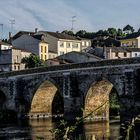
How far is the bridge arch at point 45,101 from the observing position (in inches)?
2277

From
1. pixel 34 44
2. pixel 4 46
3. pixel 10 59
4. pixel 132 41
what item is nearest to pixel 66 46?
pixel 34 44

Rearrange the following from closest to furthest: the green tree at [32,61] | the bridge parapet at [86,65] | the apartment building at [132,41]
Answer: the bridge parapet at [86,65] → the green tree at [32,61] → the apartment building at [132,41]

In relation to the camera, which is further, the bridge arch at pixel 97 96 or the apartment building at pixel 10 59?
the apartment building at pixel 10 59

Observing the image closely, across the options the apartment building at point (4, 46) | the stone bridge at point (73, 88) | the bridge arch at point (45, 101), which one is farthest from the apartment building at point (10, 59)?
the bridge arch at point (45, 101)

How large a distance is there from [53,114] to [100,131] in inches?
846

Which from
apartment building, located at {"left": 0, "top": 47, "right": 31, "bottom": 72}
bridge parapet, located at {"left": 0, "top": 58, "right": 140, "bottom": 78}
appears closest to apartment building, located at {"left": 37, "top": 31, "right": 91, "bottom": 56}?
apartment building, located at {"left": 0, "top": 47, "right": 31, "bottom": 72}

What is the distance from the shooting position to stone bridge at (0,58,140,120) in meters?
46.8

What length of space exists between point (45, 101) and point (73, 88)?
8729 mm

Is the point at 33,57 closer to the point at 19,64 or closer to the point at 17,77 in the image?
the point at 19,64

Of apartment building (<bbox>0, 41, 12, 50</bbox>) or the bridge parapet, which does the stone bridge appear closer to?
the bridge parapet

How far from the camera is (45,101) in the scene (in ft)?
198

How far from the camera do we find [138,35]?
112 metres

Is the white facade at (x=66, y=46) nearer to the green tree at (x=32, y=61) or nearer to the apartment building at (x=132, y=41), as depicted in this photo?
the apartment building at (x=132, y=41)

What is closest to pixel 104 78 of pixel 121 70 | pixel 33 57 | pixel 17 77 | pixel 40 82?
pixel 121 70
